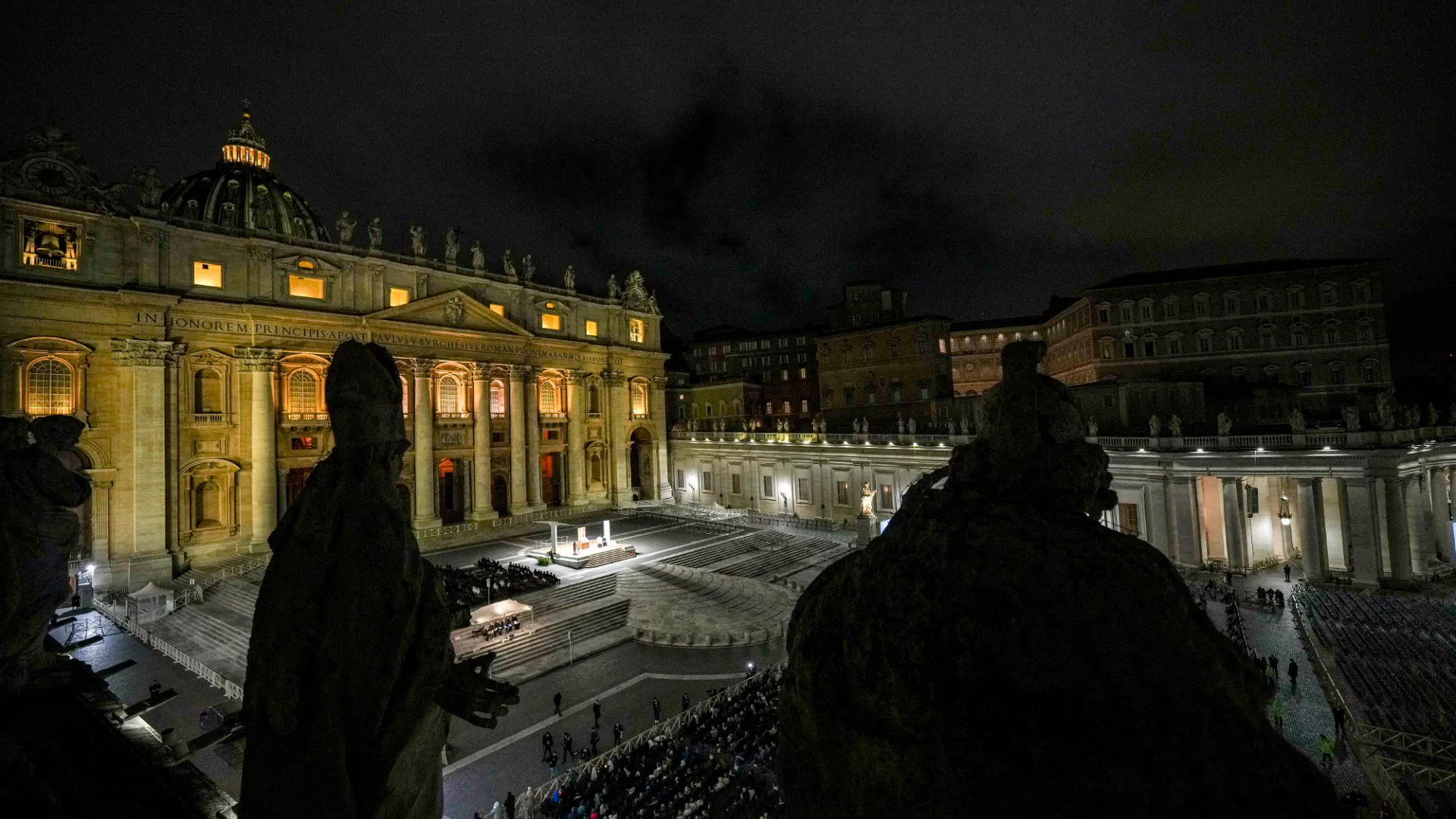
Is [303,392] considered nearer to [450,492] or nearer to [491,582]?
[450,492]

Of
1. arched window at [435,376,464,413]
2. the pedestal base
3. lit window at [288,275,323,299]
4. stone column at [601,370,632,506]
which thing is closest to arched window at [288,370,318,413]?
lit window at [288,275,323,299]

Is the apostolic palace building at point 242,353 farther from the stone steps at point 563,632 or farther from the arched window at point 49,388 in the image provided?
the stone steps at point 563,632

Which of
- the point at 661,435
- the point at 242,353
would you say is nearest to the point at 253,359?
the point at 242,353

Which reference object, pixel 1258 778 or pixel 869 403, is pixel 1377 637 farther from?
pixel 869 403

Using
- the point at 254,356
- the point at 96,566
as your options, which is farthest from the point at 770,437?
the point at 96,566

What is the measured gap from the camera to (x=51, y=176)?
25.8 m

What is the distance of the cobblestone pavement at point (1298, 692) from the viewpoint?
12.2 m

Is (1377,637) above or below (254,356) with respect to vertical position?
below

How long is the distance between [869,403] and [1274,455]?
95.8 feet

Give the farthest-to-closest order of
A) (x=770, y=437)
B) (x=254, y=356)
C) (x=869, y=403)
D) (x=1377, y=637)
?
(x=869, y=403) < (x=770, y=437) < (x=254, y=356) < (x=1377, y=637)

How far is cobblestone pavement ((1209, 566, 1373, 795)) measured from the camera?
39.9ft

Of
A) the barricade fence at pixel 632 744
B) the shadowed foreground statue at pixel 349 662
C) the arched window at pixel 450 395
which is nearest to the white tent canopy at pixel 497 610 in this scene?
the barricade fence at pixel 632 744

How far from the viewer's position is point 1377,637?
17.2 m

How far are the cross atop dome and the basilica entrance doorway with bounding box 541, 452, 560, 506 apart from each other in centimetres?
3522
